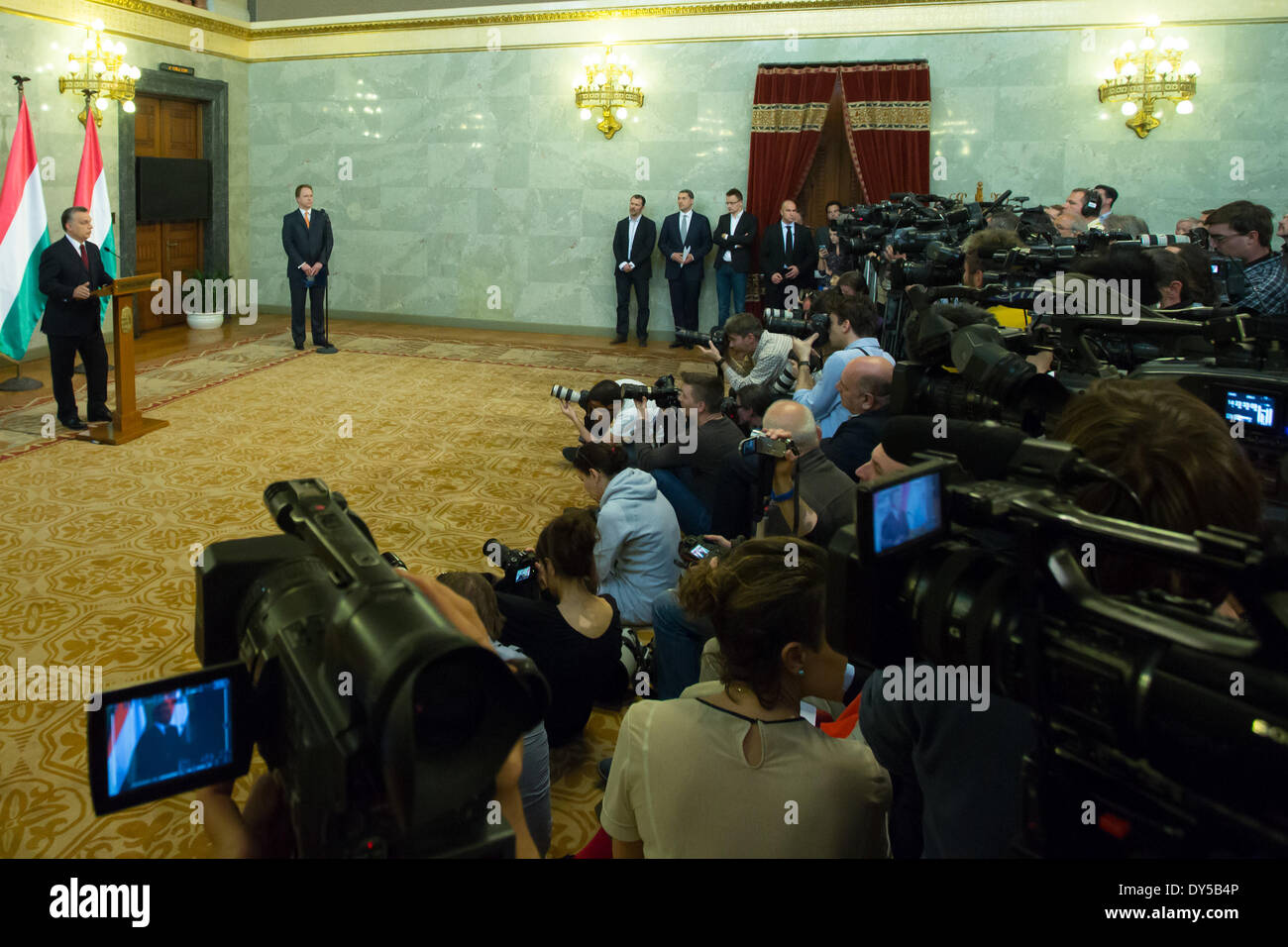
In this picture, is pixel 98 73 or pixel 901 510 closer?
pixel 901 510

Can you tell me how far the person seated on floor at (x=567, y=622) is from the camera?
3.19m

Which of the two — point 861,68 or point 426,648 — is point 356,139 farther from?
point 426,648

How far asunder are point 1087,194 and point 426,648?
859cm

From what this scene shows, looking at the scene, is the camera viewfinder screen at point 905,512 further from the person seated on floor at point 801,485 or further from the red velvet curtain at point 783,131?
the red velvet curtain at point 783,131

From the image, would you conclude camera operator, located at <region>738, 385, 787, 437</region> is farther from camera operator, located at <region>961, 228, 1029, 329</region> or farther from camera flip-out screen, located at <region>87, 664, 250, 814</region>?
camera flip-out screen, located at <region>87, 664, 250, 814</region>

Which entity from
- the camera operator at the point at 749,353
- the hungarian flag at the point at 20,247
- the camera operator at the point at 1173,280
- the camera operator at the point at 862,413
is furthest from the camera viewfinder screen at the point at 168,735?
the hungarian flag at the point at 20,247

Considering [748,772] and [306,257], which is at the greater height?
[306,257]

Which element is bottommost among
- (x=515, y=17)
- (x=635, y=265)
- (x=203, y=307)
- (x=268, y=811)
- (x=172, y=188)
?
(x=268, y=811)

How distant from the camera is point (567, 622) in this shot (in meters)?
3.23

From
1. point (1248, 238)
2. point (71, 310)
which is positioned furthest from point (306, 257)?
point (1248, 238)

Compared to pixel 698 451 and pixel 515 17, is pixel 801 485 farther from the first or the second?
pixel 515 17

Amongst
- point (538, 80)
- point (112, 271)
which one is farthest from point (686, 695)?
point (538, 80)

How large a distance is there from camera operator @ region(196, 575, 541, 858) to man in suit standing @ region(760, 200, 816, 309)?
10494mm

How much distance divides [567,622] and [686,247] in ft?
29.9
